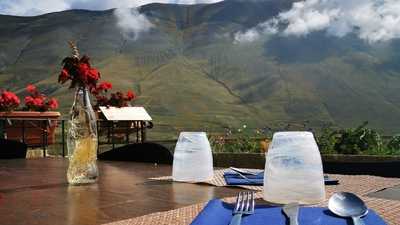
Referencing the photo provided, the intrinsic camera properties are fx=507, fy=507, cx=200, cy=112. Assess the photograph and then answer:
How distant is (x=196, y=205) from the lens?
1044mm

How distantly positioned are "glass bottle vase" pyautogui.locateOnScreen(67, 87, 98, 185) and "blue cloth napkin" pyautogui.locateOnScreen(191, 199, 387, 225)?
0.71 metres

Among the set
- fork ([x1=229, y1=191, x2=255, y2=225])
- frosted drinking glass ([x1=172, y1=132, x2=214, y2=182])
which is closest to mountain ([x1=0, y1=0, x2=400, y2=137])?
frosted drinking glass ([x1=172, y1=132, x2=214, y2=182])

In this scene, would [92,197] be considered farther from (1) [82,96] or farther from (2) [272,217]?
(2) [272,217]

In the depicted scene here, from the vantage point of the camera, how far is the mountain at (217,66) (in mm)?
51250

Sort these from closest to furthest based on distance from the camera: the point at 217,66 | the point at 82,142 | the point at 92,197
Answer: the point at 92,197 → the point at 82,142 → the point at 217,66

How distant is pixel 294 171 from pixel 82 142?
27.7 inches

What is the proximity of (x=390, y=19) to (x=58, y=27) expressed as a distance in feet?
186

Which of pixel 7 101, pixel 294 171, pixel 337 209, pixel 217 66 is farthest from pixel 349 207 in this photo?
pixel 217 66

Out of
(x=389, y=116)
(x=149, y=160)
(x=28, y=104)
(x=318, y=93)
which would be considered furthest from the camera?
(x=318, y=93)

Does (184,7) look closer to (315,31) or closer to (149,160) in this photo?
(315,31)

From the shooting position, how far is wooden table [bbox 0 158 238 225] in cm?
98

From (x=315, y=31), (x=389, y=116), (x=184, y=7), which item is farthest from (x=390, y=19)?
(x=389, y=116)

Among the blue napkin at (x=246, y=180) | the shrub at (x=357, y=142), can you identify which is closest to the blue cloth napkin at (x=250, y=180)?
the blue napkin at (x=246, y=180)

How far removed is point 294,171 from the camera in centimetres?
108
